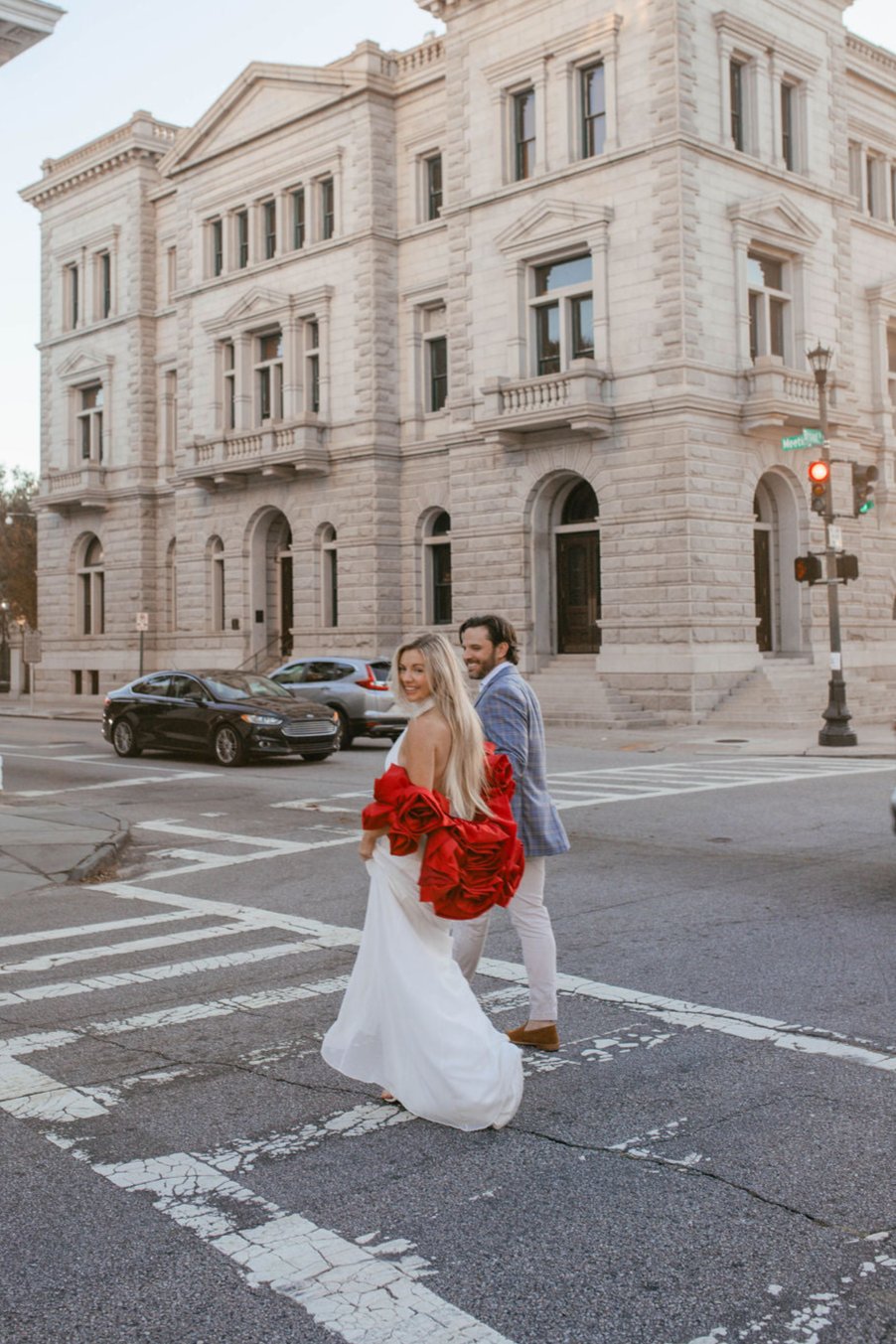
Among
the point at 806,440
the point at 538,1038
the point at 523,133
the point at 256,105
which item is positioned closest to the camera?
the point at 538,1038

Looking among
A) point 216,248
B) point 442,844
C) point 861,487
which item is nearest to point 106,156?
point 216,248

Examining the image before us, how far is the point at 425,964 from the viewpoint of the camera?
4938 millimetres

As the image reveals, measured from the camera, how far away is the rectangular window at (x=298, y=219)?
3944cm

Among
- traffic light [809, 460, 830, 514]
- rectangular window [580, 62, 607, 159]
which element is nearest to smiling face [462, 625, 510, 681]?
traffic light [809, 460, 830, 514]

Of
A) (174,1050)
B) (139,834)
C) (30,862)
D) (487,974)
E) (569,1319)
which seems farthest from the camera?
(139,834)

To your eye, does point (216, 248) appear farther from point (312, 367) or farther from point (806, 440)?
point (806, 440)

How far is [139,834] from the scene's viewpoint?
13734mm

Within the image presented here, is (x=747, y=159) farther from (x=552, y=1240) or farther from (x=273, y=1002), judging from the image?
(x=552, y=1240)

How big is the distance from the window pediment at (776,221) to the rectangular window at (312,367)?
44.6 ft

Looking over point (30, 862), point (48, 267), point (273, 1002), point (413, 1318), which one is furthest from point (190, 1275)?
point (48, 267)

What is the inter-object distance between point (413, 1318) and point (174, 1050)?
2736 millimetres

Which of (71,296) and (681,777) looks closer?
(681,777)

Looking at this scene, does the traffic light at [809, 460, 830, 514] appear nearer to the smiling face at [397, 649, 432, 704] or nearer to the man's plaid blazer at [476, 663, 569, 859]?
the man's plaid blazer at [476, 663, 569, 859]

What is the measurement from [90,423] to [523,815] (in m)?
46.4
